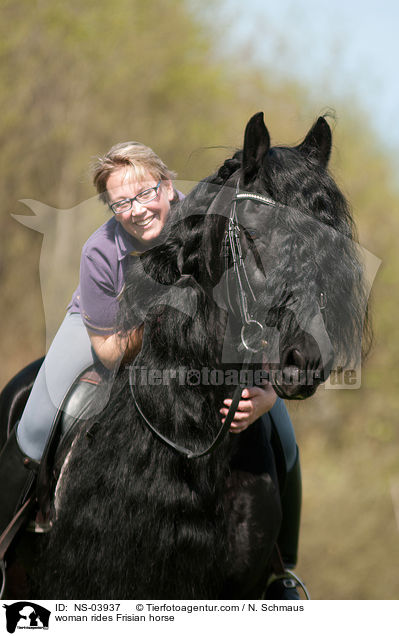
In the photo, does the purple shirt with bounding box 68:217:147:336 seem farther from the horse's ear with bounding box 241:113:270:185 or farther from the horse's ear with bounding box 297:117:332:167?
the horse's ear with bounding box 297:117:332:167

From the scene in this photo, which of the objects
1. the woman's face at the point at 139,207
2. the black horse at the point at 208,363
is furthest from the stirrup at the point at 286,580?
the woman's face at the point at 139,207

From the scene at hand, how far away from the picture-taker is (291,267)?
1.67m

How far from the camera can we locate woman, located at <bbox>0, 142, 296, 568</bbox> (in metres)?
2.03

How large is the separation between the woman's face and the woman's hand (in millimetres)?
655

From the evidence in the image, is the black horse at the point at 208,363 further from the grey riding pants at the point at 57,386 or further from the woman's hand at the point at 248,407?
the grey riding pants at the point at 57,386

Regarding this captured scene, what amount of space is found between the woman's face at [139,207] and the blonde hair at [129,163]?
Result: 0.02 m

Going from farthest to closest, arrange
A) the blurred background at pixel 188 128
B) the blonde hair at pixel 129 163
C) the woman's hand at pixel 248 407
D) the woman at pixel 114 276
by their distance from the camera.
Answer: the blurred background at pixel 188 128 → the blonde hair at pixel 129 163 → the woman at pixel 114 276 → the woman's hand at pixel 248 407

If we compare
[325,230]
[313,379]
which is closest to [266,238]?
[325,230]

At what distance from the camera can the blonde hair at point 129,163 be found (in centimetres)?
216

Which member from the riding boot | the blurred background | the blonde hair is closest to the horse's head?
the blonde hair

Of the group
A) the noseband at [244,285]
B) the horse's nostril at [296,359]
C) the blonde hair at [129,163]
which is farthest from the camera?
the blonde hair at [129,163]

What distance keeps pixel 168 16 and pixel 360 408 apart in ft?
21.1
